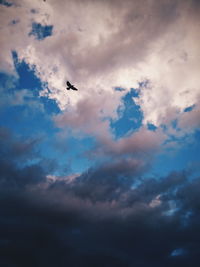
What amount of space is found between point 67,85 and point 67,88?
0.59 meters

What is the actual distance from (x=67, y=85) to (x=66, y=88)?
609 mm

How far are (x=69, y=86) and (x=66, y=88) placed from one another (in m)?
0.64

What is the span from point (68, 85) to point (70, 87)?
1.68 feet

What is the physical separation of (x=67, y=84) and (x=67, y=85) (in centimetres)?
17

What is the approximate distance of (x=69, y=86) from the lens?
19234 millimetres

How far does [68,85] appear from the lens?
63.1 ft

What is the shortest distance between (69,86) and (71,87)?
0.41 m

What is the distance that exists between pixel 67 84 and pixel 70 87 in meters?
0.73

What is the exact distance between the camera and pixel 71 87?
19203mm

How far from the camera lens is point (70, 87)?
1919cm

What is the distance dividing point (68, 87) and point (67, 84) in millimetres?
513

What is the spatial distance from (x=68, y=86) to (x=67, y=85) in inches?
9.5

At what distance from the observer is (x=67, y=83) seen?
1909 cm

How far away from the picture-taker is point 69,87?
19.2 metres
